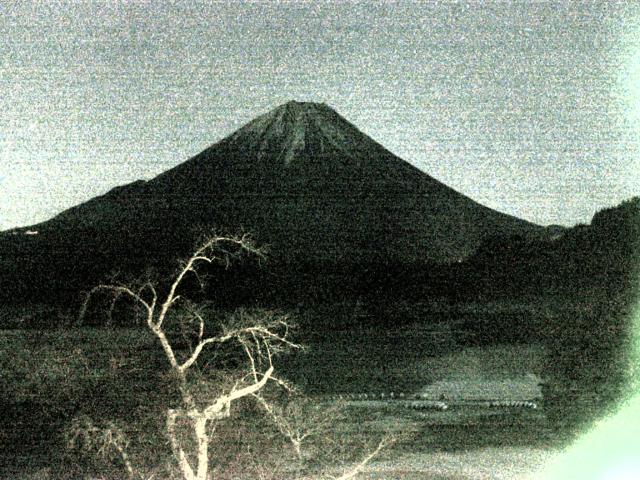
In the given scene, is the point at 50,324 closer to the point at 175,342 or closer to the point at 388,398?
the point at 175,342

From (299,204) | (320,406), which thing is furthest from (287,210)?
(320,406)

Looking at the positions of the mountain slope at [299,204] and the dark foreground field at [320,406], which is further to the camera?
the mountain slope at [299,204]

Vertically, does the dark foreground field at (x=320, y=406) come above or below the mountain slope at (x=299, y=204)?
above

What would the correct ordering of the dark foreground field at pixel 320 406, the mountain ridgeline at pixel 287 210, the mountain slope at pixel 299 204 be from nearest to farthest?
the dark foreground field at pixel 320 406 → the mountain ridgeline at pixel 287 210 → the mountain slope at pixel 299 204

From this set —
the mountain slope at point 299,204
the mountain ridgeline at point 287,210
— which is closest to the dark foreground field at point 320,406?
the mountain ridgeline at point 287,210

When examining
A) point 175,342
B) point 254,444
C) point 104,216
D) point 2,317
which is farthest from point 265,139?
point 254,444

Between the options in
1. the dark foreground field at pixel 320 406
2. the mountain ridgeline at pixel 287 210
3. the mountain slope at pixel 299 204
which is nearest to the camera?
the dark foreground field at pixel 320 406

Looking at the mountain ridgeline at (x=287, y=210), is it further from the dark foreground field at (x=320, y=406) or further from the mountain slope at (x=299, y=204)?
the dark foreground field at (x=320, y=406)

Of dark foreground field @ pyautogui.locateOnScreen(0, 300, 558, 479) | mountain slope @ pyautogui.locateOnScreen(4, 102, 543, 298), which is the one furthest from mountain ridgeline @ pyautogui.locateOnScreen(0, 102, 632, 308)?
dark foreground field @ pyautogui.locateOnScreen(0, 300, 558, 479)

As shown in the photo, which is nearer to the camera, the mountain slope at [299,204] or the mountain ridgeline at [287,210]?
the mountain ridgeline at [287,210]
